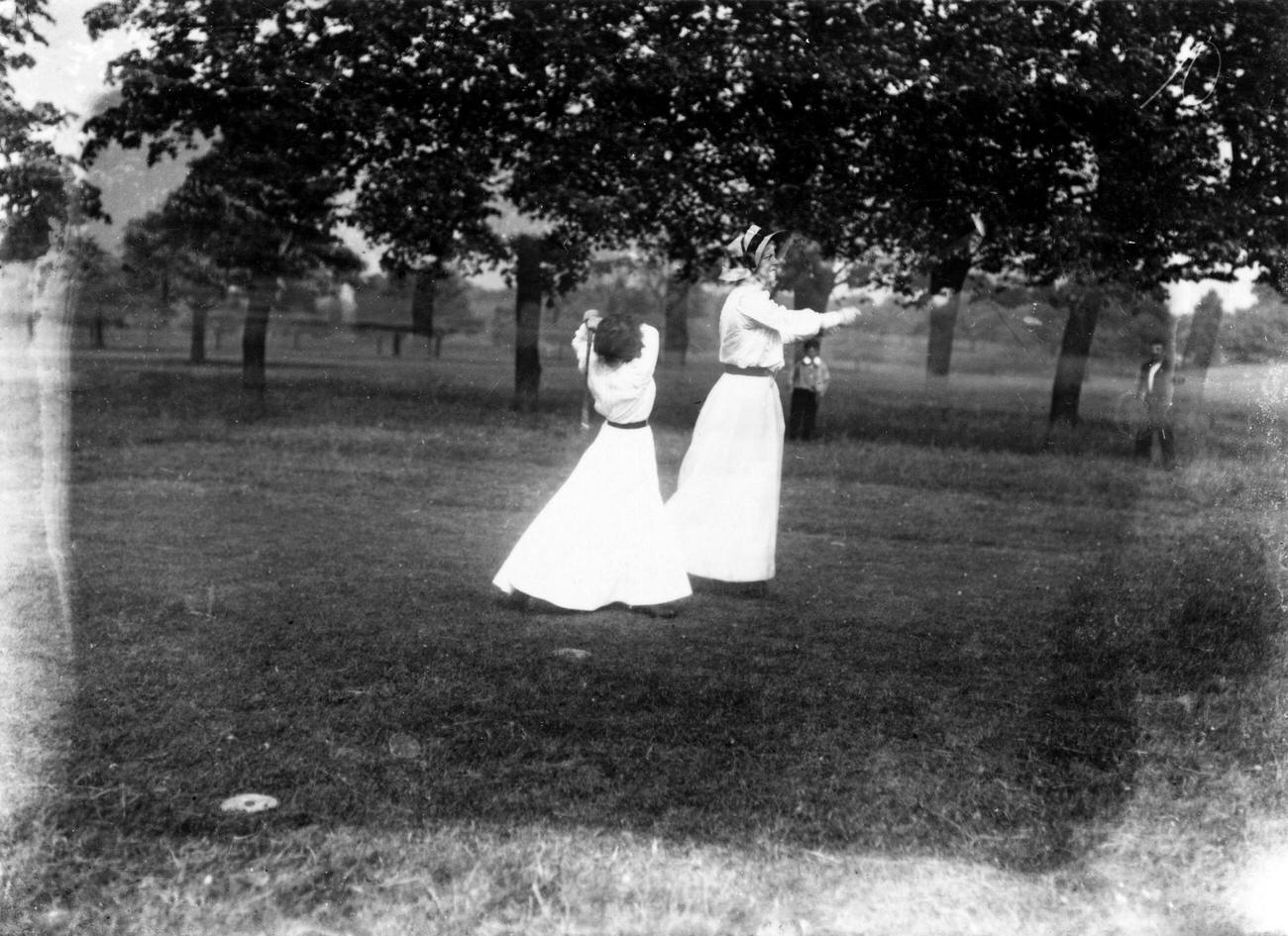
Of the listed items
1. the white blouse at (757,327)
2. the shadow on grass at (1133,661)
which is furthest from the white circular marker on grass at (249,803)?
the white blouse at (757,327)

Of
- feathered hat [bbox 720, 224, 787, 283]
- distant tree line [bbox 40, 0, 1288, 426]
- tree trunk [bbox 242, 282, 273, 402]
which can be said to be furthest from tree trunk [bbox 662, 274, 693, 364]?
tree trunk [bbox 242, 282, 273, 402]

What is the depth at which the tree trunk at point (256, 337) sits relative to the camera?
5.02 m

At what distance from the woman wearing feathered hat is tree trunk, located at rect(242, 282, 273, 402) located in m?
2.18

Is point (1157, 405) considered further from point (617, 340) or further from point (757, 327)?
point (617, 340)

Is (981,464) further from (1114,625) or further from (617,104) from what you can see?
(617,104)

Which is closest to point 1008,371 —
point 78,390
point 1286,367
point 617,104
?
point 1286,367

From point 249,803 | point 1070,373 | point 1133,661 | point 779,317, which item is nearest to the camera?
point 249,803

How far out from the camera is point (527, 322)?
214 inches

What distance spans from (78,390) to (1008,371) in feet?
16.4

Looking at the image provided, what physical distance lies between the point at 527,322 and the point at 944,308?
226cm

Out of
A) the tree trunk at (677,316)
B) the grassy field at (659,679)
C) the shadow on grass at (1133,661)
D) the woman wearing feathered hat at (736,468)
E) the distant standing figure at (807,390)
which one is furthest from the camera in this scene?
the distant standing figure at (807,390)

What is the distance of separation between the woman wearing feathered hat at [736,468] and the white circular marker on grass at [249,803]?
8.85 ft

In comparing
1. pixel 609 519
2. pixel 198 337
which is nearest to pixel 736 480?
pixel 609 519

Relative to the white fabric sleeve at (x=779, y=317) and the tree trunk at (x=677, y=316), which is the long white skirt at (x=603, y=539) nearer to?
the tree trunk at (x=677, y=316)
